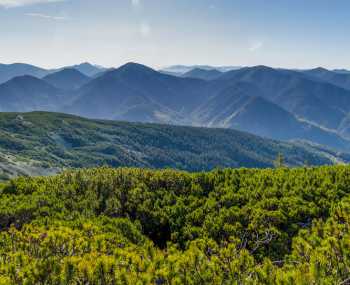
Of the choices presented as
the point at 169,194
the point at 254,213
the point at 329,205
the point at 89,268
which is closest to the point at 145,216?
the point at 169,194

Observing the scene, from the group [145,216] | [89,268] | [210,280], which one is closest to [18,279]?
[89,268]

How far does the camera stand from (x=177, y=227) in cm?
3225

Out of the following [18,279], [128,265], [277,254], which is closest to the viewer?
[18,279]

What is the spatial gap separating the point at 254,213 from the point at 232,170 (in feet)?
41.2

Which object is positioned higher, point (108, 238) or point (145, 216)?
point (108, 238)

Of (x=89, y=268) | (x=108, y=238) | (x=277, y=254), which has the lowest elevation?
(x=277, y=254)

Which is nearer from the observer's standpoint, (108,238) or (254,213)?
(108,238)

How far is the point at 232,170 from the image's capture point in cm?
4256

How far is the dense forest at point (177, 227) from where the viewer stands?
583 inches

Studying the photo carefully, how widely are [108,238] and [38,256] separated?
16.0 feet

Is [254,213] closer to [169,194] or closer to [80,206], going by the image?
[169,194]

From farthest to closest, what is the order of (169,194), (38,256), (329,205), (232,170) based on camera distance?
(232,170) < (169,194) < (329,205) < (38,256)

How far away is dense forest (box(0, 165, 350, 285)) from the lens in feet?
48.6

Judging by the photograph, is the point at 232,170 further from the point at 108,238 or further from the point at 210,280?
the point at 210,280
